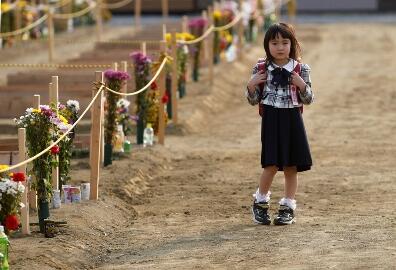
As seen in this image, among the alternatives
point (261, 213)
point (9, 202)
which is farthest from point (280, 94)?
point (9, 202)

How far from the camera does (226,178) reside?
15.3m

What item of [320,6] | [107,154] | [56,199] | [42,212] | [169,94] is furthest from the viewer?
[320,6]

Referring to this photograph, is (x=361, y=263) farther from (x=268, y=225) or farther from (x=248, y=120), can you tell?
(x=248, y=120)

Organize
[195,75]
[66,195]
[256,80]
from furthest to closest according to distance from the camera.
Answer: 1. [195,75]
2. [66,195]
3. [256,80]

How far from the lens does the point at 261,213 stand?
39.2 feet

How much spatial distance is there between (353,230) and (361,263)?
57.0 inches

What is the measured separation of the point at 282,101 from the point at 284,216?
930 mm

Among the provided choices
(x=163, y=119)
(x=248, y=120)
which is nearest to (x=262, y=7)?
(x=248, y=120)

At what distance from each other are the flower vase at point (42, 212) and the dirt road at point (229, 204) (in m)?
0.19

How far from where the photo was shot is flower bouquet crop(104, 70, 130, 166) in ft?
50.0

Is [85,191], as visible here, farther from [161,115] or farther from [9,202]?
[161,115]

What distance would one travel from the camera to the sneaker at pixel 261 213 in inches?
470

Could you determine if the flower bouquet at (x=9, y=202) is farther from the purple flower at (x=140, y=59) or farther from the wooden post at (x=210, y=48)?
the wooden post at (x=210, y=48)

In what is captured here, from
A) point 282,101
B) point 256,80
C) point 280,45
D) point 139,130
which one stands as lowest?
point 139,130
